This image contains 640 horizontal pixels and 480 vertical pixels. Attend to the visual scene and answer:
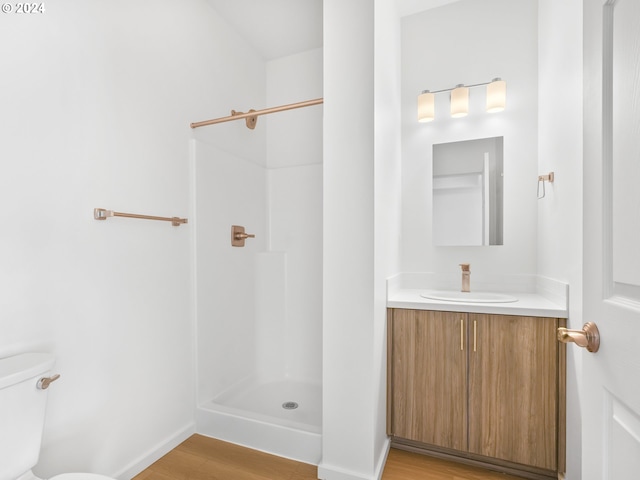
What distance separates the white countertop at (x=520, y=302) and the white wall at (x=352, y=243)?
25 centimetres

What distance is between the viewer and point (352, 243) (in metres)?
1.59

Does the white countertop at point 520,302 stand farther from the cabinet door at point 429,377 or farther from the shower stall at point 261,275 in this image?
the shower stall at point 261,275

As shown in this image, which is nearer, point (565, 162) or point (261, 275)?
point (565, 162)

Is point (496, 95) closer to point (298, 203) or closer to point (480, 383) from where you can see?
point (298, 203)

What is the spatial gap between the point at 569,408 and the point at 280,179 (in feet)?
7.53

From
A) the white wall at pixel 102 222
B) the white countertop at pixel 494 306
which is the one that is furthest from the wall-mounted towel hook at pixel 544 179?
the white wall at pixel 102 222

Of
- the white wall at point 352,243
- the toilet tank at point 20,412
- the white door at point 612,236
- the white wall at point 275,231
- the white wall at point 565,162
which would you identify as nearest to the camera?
the white door at point 612,236

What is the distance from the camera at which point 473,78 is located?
2246mm

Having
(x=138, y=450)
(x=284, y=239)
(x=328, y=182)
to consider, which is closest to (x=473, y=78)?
(x=328, y=182)

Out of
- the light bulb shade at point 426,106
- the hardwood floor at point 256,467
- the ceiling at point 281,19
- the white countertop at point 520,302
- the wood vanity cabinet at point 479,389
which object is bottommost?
the hardwood floor at point 256,467

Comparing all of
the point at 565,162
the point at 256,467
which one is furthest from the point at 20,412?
the point at 565,162

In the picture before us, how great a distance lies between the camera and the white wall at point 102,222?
121 cm

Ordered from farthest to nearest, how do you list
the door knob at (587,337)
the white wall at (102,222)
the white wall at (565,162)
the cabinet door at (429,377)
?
the cabinet door at (429,377) → the white wall at (565,162) → the white wall at (102,222) → the door knob at (587,337)

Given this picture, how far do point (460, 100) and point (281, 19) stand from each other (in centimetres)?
135
